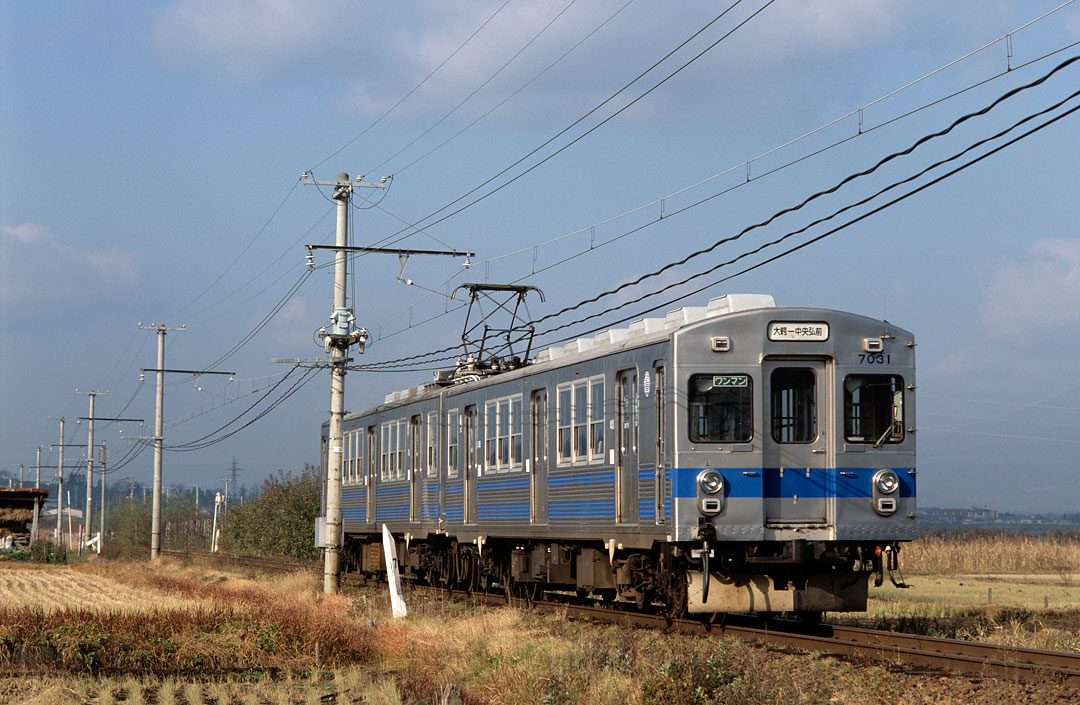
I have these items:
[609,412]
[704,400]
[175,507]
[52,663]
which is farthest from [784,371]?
[175,507]

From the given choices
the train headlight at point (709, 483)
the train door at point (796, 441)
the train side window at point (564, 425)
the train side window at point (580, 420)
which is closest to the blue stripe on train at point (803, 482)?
the train door at point (796, 441)

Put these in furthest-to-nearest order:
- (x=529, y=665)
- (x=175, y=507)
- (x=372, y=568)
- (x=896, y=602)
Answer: (x=175, y=507), (x=372, y=568), (x=896, y=602), (x=529, y=665)

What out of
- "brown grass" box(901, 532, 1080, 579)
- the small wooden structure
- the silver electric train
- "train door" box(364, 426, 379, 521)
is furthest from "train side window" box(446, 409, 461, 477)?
the small wooden structure

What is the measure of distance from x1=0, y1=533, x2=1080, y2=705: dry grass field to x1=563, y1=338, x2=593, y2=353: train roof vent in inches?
143

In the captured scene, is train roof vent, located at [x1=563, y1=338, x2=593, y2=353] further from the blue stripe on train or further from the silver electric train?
the blue stripe on train

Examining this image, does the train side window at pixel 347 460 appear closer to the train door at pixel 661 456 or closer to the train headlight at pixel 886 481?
the train door at pixel 661 456

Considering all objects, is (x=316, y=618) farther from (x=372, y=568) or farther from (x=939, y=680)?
(x=372, y=568)

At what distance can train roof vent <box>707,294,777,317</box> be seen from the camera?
1553 cm

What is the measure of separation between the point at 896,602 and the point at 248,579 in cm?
1715

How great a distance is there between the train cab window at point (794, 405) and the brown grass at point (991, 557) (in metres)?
24.3

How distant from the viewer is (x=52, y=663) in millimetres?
14305

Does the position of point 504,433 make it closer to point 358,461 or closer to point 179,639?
point 179,639

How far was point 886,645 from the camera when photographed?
1349 cm

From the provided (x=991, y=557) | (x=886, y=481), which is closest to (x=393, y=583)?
(x=886, y=481)
